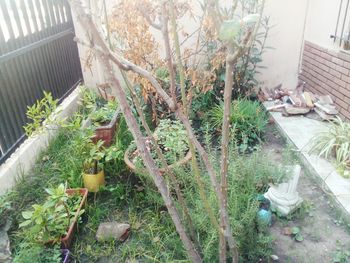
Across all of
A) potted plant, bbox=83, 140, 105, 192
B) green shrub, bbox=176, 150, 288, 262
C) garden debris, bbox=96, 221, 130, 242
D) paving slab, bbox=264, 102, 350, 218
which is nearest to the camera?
green shrub, bbox=176, 150, 288, 262

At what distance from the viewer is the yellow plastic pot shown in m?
2.53

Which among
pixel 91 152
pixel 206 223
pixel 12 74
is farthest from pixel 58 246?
pixel 12 74

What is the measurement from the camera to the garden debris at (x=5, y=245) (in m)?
1.89

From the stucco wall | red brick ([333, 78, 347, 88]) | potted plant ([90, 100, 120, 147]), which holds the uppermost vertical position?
the stucco wall

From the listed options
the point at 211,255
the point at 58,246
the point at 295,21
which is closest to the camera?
the point at 211,255

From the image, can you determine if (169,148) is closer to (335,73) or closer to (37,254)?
(37,254)

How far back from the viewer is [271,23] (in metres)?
4.35

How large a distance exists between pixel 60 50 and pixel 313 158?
336 centimetres

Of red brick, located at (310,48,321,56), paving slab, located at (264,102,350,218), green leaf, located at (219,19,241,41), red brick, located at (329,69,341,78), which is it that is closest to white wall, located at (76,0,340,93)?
red brick, located at (310,48,321,56)

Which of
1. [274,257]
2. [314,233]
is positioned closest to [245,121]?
[314,233]

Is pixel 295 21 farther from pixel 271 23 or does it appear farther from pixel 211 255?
pixel 211 255

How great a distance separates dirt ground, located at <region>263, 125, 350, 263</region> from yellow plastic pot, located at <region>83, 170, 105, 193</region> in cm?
144

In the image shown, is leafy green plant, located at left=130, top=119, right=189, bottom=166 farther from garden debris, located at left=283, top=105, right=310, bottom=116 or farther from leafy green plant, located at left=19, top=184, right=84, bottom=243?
garden debris, located at left=283, top=105, right=310, bottom=116

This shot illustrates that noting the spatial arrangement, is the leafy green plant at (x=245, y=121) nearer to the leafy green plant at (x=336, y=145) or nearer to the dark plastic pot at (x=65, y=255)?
the leafy green plant at (x=336, y=145)
